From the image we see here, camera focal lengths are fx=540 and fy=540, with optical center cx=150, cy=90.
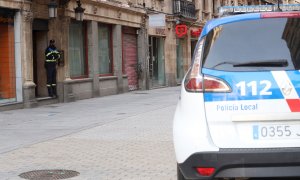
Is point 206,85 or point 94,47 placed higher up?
point 94,47

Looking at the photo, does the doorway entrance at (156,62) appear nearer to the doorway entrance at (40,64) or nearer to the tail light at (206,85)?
the doorway entrance at (40,64)

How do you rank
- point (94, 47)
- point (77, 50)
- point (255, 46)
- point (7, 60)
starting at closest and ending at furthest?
point (255, 46), point (7, 60), point (77, 50), point (94, 47)

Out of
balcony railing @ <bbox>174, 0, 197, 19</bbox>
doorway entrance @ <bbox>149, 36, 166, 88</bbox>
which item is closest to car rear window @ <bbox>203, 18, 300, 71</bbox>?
doorway entrance @ <bbox>149, 36, 166, 88</bbox>

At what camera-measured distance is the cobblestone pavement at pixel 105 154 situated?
6940 mm

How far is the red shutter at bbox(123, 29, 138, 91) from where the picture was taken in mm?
25547

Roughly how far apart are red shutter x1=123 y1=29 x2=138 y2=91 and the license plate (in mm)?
21016

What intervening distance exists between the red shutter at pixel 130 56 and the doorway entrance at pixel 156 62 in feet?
6.88

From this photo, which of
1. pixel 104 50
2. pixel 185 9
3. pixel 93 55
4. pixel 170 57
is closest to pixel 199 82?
pixel 93 55

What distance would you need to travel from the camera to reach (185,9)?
33.2m

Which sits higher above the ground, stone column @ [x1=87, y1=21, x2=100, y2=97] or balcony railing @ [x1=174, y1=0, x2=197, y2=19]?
balcony railing @ [x1=174, y1=0, x2=197, y2=19]

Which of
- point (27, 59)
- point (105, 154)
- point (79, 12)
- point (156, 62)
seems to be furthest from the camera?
point (156, 62)

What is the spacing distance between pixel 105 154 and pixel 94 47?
548 inches

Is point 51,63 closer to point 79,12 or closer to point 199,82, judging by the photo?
point 79,12

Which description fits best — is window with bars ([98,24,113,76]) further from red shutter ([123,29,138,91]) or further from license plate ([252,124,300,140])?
license plate ([252,124,300,140])
